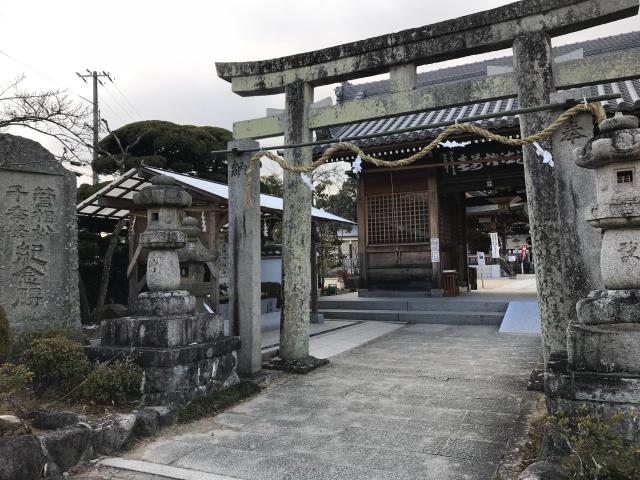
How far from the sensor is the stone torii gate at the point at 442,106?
4.75 m

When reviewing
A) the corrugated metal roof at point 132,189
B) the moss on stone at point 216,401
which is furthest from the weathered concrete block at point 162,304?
the corrugated metal roof at point 132,189

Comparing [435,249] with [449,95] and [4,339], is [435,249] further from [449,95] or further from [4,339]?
[4,339]

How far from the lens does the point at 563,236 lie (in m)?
4.48

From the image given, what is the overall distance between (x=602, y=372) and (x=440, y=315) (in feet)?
31.2

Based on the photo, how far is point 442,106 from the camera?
19.1 feet

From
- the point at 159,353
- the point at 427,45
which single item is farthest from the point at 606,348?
the point at 427,45

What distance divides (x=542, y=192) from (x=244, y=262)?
408cm

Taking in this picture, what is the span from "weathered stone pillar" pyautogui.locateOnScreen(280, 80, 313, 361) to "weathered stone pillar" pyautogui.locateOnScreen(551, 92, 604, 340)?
3.46 metres

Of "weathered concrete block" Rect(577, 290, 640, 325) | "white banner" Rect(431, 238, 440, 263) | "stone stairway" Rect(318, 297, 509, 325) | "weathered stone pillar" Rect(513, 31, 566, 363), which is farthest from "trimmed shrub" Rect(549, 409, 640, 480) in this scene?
"white banner" Rect(431, 238, 440, 263)

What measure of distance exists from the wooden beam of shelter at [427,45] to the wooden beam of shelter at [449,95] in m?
0.45

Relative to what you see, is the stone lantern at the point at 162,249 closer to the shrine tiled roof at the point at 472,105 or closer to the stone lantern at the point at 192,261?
the stone lantern at the point at 192,261

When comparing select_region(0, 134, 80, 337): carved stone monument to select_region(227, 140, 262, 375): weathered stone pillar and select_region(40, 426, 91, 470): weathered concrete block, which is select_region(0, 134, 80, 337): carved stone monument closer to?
select_region(227, 140, 262, 375): weathered stone pillar

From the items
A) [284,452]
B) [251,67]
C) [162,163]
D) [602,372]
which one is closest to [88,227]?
[162,163]

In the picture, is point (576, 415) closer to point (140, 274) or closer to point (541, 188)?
point (541, 188)
